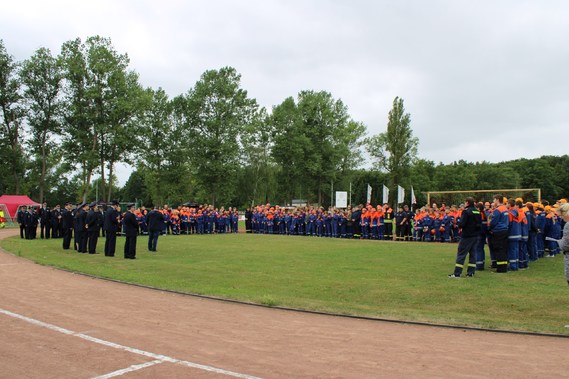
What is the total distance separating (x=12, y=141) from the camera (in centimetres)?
5225

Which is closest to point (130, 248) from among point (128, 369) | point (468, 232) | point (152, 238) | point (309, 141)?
point (152, 238)

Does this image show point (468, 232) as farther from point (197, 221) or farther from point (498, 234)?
point (197, 221)

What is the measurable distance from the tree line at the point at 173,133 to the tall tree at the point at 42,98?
11 cm

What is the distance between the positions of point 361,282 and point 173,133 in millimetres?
51107

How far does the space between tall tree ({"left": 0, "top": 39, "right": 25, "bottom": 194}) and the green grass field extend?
38.5 m

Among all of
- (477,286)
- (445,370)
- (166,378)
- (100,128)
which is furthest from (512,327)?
(100,128)

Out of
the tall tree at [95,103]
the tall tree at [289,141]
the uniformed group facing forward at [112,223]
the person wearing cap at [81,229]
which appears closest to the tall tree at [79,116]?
the tall tree at [95,103]

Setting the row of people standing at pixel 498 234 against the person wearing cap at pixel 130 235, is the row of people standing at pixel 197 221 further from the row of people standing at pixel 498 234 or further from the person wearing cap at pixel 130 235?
the row of people standing at pixel 498 234

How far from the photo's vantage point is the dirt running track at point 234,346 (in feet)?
17.4

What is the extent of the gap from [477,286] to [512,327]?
12.6 ft

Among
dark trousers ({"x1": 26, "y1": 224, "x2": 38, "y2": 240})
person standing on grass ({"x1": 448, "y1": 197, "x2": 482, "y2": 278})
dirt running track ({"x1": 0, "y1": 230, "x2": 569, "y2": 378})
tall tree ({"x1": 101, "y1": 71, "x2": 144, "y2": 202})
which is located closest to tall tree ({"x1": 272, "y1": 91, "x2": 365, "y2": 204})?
tall tree ({"x1": 101, "y1": 71, "x2": 144, "y2": 202})

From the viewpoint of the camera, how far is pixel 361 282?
11609mm

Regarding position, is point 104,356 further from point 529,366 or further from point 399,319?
point 529,366

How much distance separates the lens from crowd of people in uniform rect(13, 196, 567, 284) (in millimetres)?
13656
